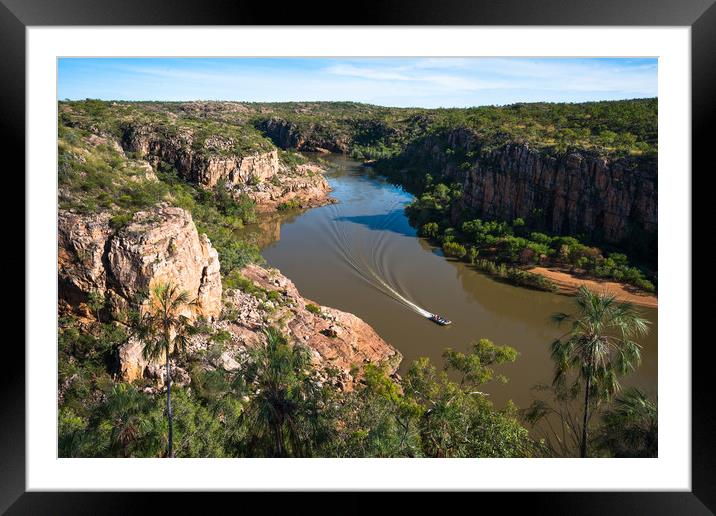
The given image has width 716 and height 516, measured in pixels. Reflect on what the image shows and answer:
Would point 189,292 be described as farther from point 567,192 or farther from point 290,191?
point 290,191

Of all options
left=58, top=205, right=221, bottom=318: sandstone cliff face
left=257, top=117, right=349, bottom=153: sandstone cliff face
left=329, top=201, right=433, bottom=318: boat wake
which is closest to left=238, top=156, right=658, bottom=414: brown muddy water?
left=329, top=201, right=433, bottom=318: boat wake

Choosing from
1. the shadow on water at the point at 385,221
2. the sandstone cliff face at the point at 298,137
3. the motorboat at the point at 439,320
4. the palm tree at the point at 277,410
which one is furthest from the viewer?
the sandstone cliff face at the point at 298,137

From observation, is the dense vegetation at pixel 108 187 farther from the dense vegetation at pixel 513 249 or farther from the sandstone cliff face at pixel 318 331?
the dense vegetation at pixel 513 249

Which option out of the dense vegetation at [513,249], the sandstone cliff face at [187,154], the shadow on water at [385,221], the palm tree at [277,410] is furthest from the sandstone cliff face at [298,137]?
the palm tree at [277,410]

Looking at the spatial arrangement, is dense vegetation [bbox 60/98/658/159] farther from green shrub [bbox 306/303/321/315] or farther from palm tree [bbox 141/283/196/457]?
palm tree [bbox 141/283/196/457]
